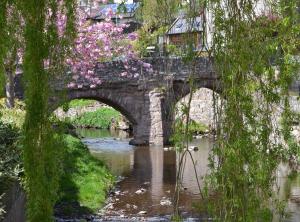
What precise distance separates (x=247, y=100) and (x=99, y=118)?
103 ft

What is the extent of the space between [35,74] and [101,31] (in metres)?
16.6

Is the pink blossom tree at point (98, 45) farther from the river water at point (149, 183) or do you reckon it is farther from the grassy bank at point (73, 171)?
the river water at point (149, 183)

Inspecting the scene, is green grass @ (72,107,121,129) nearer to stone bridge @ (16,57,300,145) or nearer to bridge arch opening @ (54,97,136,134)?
bridge arch opening @ (54,97,136,134)

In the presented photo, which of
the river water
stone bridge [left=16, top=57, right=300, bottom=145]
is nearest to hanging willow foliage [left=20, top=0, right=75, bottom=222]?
the river water

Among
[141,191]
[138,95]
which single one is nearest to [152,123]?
[138,95]

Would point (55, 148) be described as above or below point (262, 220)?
above

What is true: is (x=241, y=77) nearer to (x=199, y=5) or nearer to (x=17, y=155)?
(x=199, y=5)

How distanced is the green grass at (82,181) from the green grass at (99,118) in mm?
15225

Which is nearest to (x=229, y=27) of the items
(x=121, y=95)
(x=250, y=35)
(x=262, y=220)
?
(x=250, y=35)

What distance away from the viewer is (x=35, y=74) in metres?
3.59

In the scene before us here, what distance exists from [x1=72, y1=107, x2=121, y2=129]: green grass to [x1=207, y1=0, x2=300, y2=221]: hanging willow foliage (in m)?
30.2

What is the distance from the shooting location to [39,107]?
3637 millimetres

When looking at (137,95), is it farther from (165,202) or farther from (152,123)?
(165,202)

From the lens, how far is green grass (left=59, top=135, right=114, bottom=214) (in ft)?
43.6
